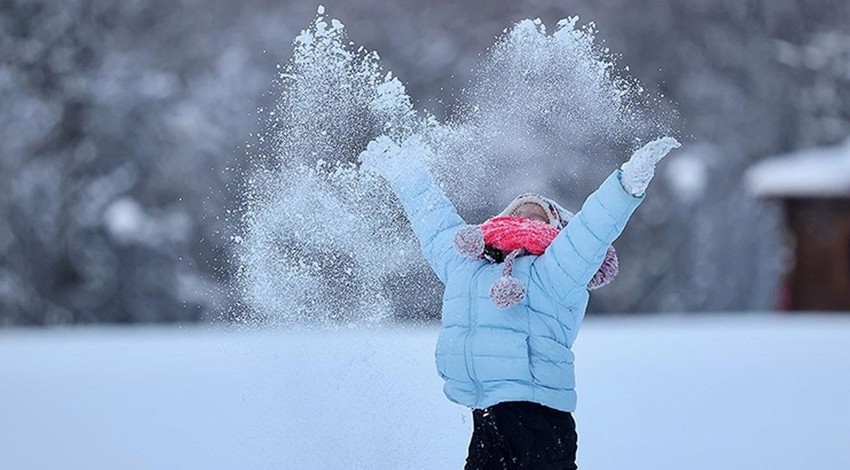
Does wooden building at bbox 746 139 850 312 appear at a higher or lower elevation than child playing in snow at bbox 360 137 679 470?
higher

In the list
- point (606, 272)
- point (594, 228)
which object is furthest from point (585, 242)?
point (606, 272)

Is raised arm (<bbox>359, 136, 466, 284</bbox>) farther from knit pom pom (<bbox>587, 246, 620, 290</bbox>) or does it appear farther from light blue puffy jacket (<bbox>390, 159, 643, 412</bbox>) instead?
knit pom pom (<bbox>587, 246, 620, 290</bbox>)

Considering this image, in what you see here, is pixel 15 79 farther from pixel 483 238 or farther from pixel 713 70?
pixel 483 238

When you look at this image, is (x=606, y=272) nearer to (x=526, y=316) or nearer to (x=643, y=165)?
(x=526, y=316)

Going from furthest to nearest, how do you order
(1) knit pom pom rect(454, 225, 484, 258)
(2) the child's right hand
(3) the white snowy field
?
1. (3) the white snowy field
2. (1) knit pom pom rect(454, 225, 484, 258)
3. (2) the child's right hand

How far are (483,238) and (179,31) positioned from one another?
16.1m

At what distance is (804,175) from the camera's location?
57.6 ft

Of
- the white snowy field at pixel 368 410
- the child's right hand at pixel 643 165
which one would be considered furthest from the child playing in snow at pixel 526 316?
the white snowy field at pixel 368 410

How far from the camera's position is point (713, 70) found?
19266 mm

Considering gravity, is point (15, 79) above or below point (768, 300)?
above

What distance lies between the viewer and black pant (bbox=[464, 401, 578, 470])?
325 cm

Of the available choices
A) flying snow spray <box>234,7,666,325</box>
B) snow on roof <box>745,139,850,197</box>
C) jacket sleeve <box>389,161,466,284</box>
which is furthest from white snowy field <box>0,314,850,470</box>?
snow on roof <box>745,139,850,197</box>

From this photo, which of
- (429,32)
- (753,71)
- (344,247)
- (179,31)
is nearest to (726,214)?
(753,71)

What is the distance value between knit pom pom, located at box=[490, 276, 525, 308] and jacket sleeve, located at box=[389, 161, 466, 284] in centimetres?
29
